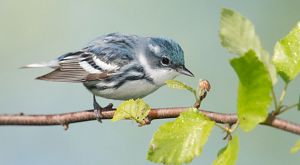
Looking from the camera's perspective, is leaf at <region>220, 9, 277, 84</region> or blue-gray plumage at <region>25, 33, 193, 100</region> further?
blue-gray plumage at <region>25, 33, 193, 100</region>

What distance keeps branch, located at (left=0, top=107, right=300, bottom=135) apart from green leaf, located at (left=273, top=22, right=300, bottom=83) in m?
0.08

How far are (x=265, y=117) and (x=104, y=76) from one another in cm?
204

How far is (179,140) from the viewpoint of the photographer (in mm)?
880

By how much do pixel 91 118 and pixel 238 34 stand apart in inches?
34.1

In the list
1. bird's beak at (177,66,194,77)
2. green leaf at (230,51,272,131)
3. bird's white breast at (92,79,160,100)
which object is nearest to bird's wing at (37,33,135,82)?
bird's white breast at (92,79,160,100)

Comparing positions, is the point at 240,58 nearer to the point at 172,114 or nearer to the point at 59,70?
the point at 172,114

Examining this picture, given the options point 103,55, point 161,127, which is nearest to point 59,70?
point 103,55

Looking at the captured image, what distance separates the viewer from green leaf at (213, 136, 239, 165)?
0.85m

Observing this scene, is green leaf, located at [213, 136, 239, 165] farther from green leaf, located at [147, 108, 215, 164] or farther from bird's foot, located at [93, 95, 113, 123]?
bird's foot, located at [93, 95, 113, 123]

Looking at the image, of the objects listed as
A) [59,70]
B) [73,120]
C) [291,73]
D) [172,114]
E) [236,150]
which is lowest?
[59,70]

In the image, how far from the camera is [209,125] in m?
0.91

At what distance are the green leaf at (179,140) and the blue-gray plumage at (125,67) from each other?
1.82 metres

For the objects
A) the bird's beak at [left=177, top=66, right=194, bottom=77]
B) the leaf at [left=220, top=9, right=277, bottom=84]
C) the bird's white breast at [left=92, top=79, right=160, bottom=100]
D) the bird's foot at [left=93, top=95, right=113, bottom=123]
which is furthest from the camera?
the bird's beak at [left=177, top=66, right=194, bottom=77]

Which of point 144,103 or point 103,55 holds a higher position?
point 144,103
